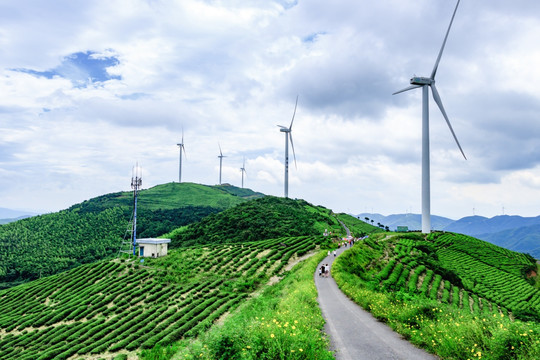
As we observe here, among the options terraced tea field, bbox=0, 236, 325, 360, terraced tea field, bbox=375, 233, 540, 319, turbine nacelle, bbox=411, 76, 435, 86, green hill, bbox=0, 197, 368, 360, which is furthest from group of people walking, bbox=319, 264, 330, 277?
turbine nacelle, bbox=411, 76, 435, 86

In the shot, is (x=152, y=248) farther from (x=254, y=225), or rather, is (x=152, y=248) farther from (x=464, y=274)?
(x=464, y=274)

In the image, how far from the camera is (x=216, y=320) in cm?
4203

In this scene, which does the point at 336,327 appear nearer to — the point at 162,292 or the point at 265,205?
the point at 162,292

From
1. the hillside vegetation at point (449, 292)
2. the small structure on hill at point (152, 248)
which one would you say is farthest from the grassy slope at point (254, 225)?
the hillside vegetation at point (449, 292)

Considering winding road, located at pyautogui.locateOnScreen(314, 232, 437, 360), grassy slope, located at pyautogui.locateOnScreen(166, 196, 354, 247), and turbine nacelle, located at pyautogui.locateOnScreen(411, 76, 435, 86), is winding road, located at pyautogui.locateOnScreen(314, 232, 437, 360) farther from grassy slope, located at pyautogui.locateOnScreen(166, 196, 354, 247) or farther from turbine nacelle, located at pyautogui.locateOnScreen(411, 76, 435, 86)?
grassy slope, located at pyautogui.locateOnScreen(166, 196, 354, 247)

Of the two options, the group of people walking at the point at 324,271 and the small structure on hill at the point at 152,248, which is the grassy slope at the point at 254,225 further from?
the group of people walking at the point at 324,271

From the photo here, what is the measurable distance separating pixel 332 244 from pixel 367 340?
207 ft

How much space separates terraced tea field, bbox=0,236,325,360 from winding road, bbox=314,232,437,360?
1845 centimetres

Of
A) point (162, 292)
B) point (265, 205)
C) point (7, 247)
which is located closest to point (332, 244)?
point (162, 292)

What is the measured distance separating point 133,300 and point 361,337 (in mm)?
50254

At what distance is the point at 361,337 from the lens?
19.3 meters

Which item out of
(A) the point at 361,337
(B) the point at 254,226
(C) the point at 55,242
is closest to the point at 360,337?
(A) the point at 361,337

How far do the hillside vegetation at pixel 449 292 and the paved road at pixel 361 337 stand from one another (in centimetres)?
Result: 71

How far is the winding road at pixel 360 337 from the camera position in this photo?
16484 millimetres
